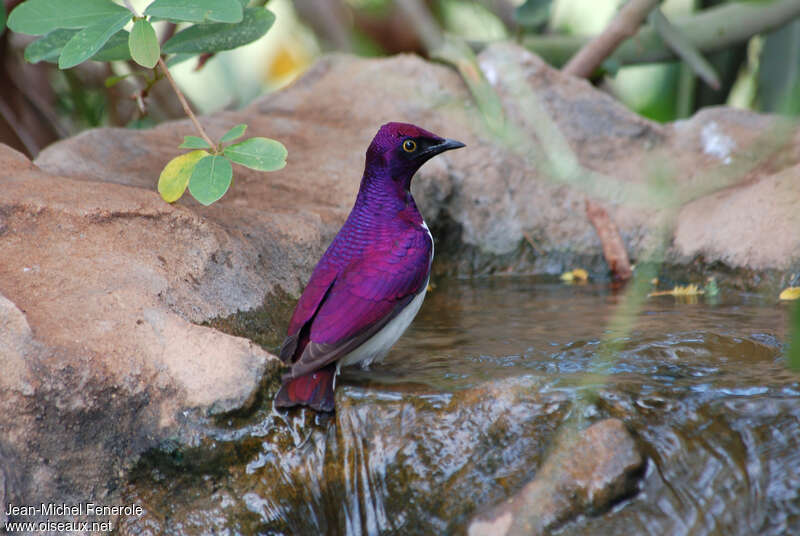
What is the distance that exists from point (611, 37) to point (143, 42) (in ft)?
11.5

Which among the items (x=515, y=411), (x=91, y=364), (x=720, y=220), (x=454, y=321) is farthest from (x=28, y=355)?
(x=720, y=220)

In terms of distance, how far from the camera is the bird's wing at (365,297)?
299 centimetres

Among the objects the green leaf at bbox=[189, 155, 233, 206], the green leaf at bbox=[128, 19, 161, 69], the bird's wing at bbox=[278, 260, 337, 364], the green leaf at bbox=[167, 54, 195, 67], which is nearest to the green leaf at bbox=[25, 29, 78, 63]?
the green leaf at bbox=[167, 54, 195, 67]

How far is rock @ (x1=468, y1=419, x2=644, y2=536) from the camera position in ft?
8.34

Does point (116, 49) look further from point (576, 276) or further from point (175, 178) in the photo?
point (576, 276)

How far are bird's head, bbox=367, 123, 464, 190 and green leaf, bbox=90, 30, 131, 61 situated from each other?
1.17 m

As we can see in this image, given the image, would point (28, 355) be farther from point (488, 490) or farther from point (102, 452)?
point (488, 490)

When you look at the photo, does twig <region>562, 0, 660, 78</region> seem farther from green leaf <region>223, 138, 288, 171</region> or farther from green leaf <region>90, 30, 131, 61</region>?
green leaf <region>90, 30, 131, 61</region>

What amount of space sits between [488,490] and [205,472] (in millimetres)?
945

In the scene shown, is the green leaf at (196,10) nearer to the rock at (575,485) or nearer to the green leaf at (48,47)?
the green leaf at (48,47)

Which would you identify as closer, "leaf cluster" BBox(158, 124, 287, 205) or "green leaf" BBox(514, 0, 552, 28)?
"leaf cluster" BBox(158, 124, 287, 205)

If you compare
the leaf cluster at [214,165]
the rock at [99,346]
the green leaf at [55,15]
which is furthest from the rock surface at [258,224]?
the green leaf at [55,15]

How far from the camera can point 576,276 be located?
5.14 meters

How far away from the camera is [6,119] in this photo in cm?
602
